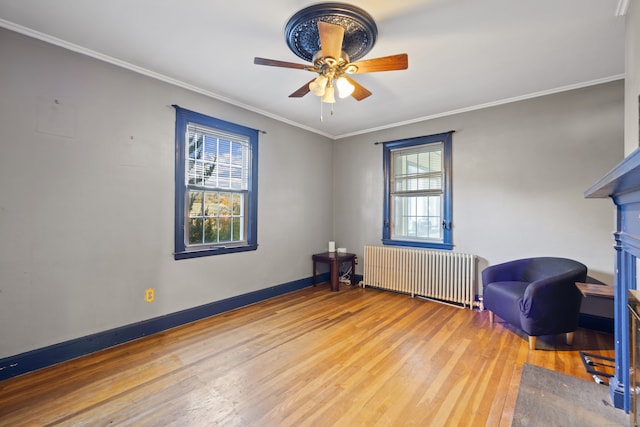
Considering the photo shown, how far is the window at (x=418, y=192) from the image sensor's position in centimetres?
406

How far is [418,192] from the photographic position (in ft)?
14.3

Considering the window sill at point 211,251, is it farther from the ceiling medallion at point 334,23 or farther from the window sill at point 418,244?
the ceiling medallion at point 334,23

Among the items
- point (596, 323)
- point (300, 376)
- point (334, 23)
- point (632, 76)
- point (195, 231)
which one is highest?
point (334, 23)

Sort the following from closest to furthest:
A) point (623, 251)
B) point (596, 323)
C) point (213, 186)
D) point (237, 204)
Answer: point (623, 251)
point (596, 323)
point (213, 186)
point (237, 204)

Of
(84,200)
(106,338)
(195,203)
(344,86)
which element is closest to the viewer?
(344,86)

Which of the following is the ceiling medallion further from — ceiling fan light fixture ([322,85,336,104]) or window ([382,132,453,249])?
window ([382,132,453,249])

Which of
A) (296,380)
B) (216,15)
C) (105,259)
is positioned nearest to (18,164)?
(105,259)

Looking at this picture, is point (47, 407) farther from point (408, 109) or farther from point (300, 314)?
point (408, 109)

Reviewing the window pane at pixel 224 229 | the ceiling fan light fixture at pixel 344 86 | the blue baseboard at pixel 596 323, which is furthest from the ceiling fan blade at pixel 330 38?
the blue baseboard at pixel 596 323

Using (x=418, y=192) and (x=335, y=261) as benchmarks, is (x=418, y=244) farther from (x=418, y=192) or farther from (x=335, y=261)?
(x=335, y=261)

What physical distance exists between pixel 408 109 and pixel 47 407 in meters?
4.52

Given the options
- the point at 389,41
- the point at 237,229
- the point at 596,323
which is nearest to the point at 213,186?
the point at 237,229

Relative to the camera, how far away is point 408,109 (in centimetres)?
388

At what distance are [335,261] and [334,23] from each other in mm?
3210
